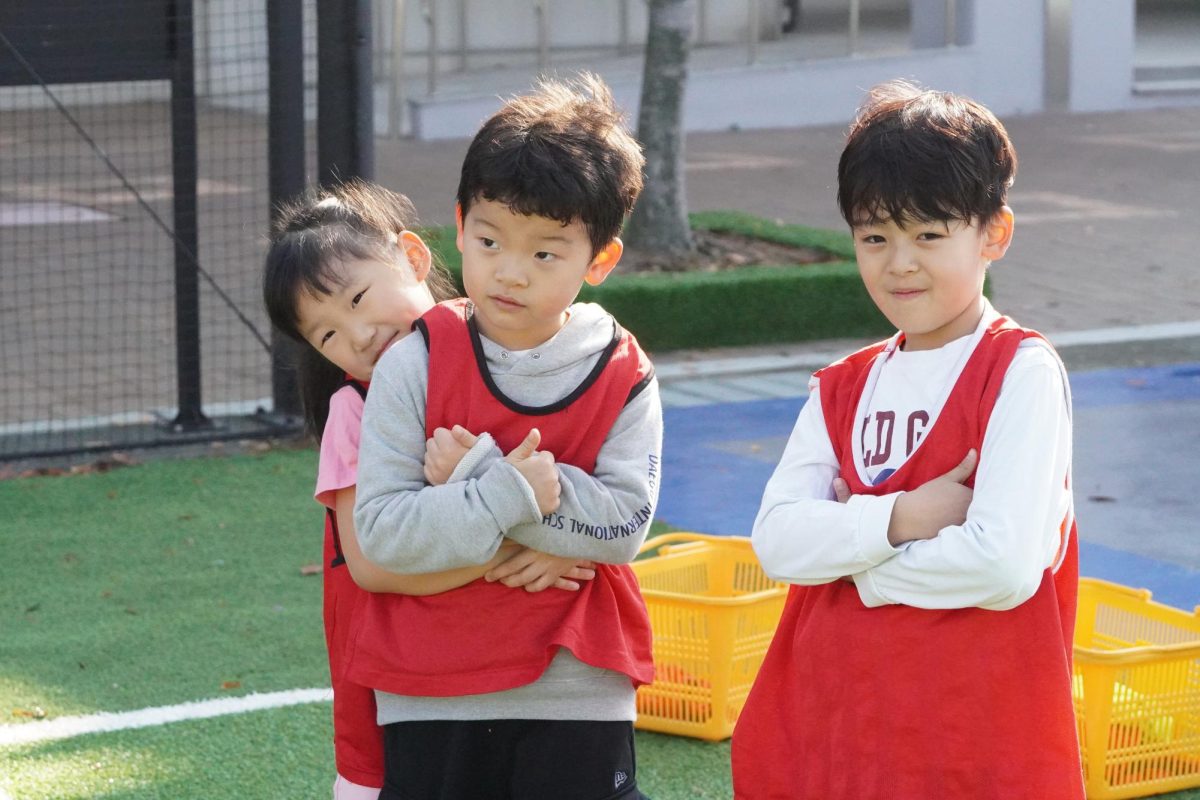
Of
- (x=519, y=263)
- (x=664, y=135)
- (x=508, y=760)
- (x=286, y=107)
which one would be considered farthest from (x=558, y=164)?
(x=664, y=135)

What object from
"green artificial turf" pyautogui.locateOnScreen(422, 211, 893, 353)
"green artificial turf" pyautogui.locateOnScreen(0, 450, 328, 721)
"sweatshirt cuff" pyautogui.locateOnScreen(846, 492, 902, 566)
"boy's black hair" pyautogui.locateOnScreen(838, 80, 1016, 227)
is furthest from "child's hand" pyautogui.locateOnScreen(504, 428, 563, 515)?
"green artificial turf" pyautogui.locateOnScreen(422, 211, 893, 353)

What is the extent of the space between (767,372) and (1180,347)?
2.08 m

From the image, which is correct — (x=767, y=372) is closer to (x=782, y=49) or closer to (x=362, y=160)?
(x=362, y=160)

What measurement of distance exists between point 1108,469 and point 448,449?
449 cm

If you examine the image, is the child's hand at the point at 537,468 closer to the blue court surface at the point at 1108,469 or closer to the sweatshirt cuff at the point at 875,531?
the sweatshirt cuff at the point at 875,531

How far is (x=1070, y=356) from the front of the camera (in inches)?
316

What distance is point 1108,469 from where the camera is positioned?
20.4 ft

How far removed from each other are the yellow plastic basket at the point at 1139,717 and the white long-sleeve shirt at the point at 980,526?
1.27 metres

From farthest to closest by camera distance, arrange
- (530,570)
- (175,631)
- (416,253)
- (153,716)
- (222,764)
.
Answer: (175,631)
(153,716)
(222,764)
(416,253)
(530,570)

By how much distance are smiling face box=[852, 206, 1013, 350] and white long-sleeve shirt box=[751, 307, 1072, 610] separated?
38 mm

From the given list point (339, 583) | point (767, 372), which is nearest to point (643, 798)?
point (339, 583)

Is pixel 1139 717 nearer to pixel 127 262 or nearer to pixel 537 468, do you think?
pixel 537 468

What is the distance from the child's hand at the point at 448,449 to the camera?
7.41ft

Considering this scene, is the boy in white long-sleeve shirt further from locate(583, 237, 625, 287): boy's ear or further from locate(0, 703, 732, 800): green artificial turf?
locate(0, 703, 732, 800): green artificial turf
